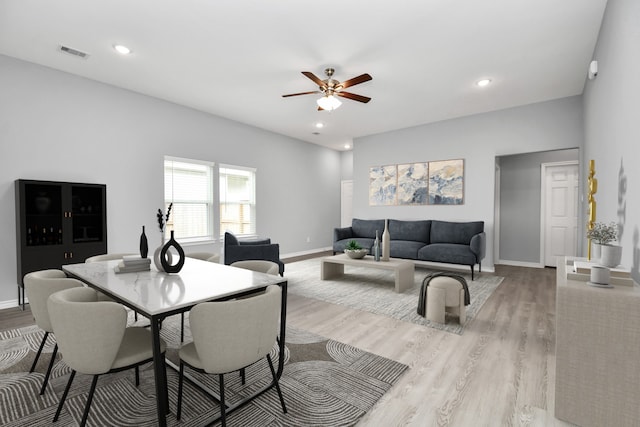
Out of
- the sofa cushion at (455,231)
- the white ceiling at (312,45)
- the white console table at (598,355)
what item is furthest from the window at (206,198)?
the white console table at (598,355)

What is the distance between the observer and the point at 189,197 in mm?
5383

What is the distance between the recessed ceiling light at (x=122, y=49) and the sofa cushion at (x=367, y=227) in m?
4.92

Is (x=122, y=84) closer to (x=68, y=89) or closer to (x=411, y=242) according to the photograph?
(x=68, y=89)

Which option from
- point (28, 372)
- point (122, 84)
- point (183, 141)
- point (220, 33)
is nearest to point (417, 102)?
point (220, 33)

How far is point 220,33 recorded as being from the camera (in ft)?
10.0

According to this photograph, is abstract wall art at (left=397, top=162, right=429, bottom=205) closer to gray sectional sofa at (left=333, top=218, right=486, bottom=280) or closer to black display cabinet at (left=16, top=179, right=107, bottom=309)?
gray sectional sofa at (left=333, top=218, right=486, bottom=280)


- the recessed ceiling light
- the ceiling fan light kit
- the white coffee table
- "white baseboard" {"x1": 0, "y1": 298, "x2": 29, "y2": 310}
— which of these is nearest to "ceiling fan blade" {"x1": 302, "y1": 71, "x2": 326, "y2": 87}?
the ceiling fan light kit

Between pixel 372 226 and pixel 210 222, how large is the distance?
3.27m

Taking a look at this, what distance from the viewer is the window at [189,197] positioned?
16.8ft

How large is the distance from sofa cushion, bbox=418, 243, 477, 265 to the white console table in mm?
3406

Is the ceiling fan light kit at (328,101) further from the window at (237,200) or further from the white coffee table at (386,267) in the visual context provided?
the window at (237,200)

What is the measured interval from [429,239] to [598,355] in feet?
14.6

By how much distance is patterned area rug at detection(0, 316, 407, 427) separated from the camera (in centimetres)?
169

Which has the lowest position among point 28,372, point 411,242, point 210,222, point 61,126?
point 28,372
